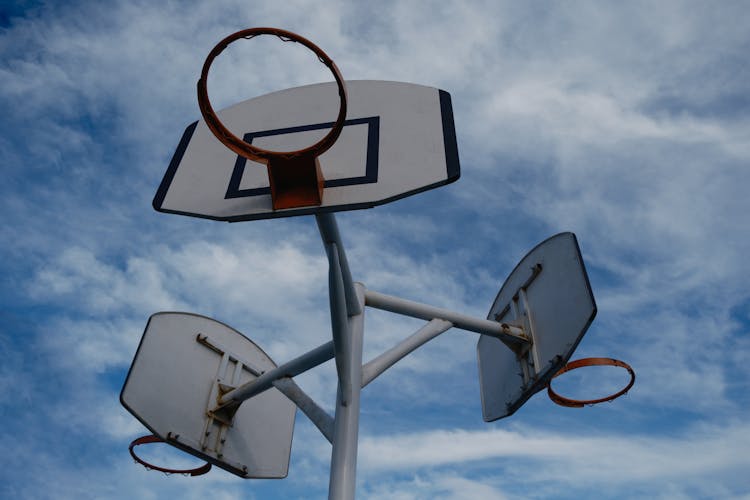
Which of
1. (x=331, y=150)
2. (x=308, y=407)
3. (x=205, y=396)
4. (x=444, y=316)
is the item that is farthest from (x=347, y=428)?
(x=205, y=396)

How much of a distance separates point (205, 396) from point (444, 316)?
7.65 ft

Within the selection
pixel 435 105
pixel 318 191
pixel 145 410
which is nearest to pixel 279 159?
pixel 318 191

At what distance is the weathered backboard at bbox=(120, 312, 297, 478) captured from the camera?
4613mm

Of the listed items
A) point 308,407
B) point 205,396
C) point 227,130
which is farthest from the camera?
point 205,396

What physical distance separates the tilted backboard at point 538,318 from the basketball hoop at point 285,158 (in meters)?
2.31

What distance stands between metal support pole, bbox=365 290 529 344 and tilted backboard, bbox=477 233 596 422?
0.15m

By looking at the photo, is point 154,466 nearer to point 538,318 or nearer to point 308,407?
point 308,407

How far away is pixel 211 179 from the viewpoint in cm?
353

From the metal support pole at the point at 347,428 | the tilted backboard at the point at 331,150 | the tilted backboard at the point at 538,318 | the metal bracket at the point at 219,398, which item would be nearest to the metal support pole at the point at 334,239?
the tilted backboard at the point at 331,150

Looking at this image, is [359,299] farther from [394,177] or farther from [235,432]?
[235,432]

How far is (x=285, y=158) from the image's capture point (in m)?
2.93

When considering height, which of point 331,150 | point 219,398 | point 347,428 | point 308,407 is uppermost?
point 331,150

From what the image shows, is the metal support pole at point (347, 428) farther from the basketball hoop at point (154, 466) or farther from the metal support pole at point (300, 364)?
the basketball hoop at point (154, 466)

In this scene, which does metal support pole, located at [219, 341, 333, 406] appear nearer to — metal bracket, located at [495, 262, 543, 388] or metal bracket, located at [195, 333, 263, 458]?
metal bracket, located at [195, 333, 263, 458]
